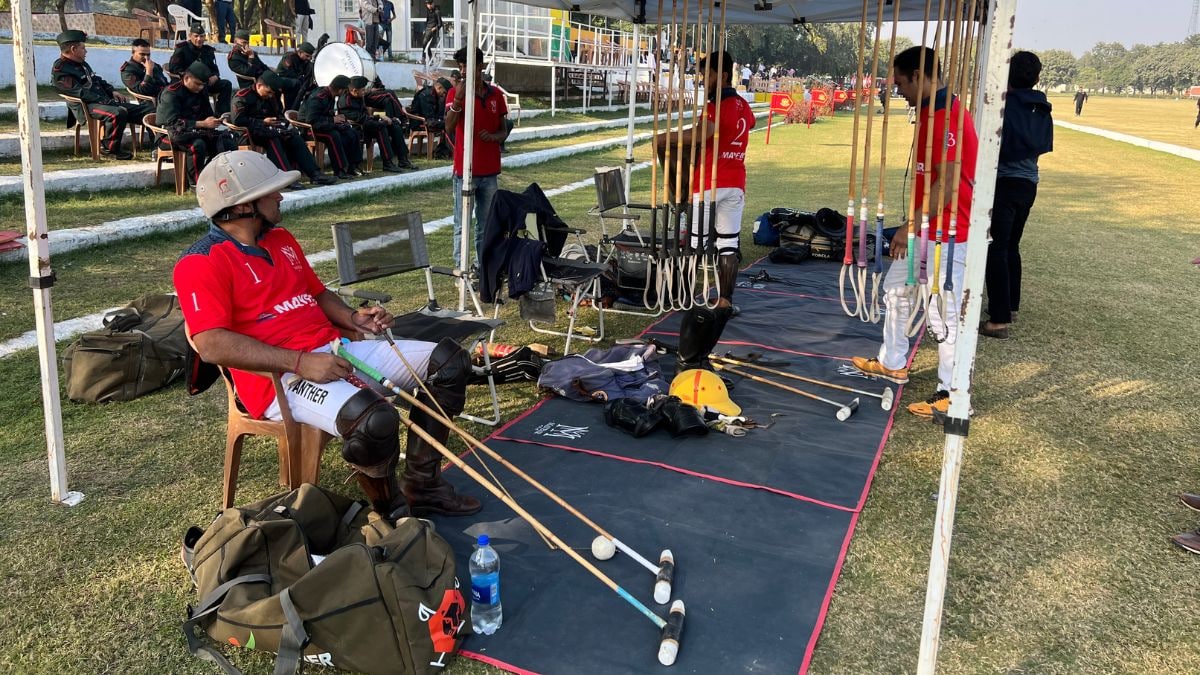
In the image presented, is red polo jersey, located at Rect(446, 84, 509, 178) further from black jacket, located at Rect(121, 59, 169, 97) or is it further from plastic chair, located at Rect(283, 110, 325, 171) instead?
black jacket, located at Rect(121, 59, 169, 97)

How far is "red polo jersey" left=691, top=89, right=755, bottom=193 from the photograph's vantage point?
5551 mm

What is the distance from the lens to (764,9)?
667cm

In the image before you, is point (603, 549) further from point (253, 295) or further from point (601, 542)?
point (253, 295)

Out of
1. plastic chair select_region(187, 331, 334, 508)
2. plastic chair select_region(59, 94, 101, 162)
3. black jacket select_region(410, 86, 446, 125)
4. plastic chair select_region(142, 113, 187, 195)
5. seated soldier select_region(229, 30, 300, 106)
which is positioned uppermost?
seated soldier select_region(229, 30, 300, 106)

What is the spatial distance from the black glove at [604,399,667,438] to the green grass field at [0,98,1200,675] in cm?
59

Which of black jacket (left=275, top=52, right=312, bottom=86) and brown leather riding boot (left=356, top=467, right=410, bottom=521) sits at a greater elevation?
black jacket (left=275, top=52, right=312, bottom=86)

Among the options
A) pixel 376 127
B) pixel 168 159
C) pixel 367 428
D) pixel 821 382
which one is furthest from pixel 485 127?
pixel 376 127

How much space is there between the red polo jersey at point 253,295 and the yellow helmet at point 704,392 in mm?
1930

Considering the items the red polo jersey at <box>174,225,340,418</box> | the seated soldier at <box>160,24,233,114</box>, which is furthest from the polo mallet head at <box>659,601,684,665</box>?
the seated soldier at <box>160,24,233,114</box>

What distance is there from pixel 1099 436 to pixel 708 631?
112 inches

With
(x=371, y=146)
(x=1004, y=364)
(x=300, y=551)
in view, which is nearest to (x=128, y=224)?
(x=371, y=146)

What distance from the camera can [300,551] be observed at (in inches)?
107

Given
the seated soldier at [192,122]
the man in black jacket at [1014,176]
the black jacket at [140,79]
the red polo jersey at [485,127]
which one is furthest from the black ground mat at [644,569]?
the black jacket at [140,79]

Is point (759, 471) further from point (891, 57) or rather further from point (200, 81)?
point (200, 81)
